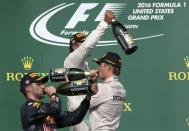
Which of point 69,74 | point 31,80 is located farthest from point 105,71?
point 31,80

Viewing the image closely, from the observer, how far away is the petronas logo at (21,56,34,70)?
789 cm

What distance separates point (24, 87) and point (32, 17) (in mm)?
2384

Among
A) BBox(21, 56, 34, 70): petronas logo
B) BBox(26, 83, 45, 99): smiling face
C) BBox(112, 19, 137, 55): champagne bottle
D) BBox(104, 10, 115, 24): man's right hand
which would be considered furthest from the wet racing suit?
BBox(21, 56, 34, 70): petronas logo

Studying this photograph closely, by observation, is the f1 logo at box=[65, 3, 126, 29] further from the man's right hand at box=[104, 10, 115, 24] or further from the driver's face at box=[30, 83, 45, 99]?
the driver's face at box=[30, 83, 45, 99]

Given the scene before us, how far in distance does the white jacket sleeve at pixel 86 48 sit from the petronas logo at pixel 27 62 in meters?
1.93

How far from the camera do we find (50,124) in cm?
567

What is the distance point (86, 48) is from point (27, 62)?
2.19 m

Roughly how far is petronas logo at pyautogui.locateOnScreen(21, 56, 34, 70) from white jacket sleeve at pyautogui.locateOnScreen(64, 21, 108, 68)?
1.93 metres

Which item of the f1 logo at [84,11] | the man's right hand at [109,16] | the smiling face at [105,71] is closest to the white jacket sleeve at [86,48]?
the man's right hand at [109,16]

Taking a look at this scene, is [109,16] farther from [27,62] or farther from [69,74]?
[27,62]

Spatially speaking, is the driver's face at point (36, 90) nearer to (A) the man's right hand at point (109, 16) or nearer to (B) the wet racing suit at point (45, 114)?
(B) the wet racing suit at point (45, 114)

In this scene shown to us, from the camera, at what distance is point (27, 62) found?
311 inches

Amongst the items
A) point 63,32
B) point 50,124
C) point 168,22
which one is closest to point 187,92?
point 168,22

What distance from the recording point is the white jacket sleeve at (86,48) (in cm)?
580
